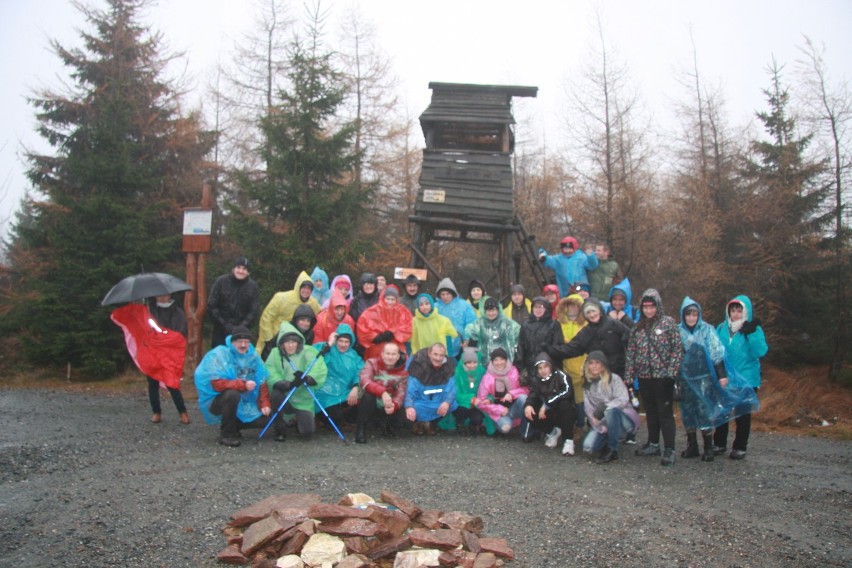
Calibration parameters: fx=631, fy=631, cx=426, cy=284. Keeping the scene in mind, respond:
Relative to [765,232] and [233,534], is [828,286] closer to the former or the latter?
[765,232]

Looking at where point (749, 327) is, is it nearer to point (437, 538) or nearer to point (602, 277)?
point (602, 277)

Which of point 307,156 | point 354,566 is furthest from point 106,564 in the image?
point 307,156

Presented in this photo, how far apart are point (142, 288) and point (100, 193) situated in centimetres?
733

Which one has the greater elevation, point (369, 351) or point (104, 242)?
point (104, 242)

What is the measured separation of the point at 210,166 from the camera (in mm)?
19188

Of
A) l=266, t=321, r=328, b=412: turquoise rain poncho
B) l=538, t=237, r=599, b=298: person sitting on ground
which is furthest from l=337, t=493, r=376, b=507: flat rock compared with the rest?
l=538, t=237, r=599, b=298: person sitting on ground

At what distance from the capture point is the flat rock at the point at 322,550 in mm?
3986

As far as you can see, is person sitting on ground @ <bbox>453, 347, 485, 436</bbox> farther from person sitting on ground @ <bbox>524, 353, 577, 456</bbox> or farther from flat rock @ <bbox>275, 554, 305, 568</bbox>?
flat rock @ <bbox>275, 554, 305, 568</bbox>

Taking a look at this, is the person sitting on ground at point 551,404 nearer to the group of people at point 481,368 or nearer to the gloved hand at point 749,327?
the group of people at point 481,368

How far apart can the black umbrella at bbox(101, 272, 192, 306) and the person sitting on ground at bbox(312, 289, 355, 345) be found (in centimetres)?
185

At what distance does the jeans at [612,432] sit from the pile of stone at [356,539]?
113 inches

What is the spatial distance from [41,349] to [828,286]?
838 inches

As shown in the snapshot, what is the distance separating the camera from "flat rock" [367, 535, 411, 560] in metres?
4.13

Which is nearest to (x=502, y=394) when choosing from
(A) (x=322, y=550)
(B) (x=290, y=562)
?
(A) (x=322, y=550)
